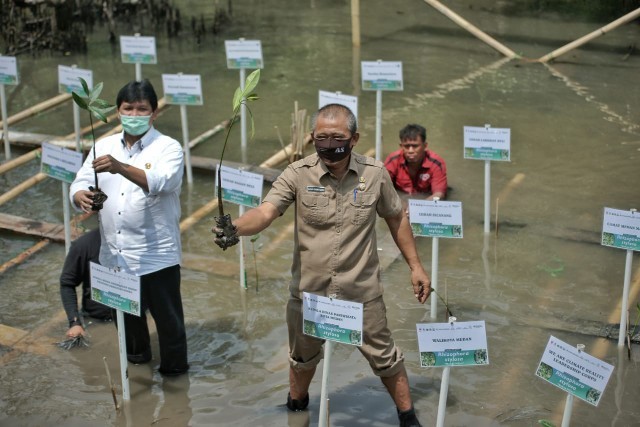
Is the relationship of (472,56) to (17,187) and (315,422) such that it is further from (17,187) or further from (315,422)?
(315,422)

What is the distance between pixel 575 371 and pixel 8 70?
273 inches

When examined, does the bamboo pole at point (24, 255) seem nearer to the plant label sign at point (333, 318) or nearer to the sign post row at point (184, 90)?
the sign post row at point (184, 90)

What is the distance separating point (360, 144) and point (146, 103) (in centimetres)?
459

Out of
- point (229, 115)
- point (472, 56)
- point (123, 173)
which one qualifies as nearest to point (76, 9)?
point (229, 115)

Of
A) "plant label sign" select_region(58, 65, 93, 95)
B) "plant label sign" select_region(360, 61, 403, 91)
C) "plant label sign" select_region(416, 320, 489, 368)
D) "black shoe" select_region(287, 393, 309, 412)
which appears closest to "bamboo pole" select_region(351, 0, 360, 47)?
"plant label sign" select_region(360, 61, 403, 91)

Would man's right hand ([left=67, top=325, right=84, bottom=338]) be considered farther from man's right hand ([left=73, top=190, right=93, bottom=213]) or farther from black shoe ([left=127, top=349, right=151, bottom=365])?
man's right hand ([left=73, top=190, right=93, bottom=213])

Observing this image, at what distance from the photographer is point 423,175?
7.93 meters

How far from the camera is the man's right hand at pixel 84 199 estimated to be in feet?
16.4

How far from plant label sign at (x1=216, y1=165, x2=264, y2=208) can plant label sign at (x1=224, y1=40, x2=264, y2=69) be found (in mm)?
3011

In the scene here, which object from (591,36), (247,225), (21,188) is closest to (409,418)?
(247,225)

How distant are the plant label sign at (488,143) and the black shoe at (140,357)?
9.97 ft

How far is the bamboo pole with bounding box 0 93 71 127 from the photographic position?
1010 centimetres

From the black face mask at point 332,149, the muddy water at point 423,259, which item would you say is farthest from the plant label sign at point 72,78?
the black face mask at point 332,149

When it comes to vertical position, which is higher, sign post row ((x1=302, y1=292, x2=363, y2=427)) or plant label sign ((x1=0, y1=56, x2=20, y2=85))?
plant label sign ((x1=0, y1=56, x2=20, y2=85))
